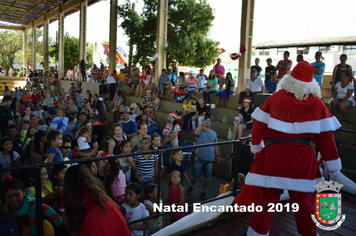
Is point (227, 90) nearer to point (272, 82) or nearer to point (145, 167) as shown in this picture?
point (272, 82)

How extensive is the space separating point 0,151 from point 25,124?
2647 mm

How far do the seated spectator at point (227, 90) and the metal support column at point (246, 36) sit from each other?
72 centimetres

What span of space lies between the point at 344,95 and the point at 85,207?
673 centimetres

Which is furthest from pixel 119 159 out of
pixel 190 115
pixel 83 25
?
pixel 83 25

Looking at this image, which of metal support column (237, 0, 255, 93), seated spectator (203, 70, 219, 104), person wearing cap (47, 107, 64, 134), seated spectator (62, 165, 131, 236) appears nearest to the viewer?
seated spectator (62, 165, 131, 236)

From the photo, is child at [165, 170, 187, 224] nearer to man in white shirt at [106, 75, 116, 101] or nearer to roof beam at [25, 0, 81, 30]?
man in white shirt at [106, 75, 116, 101]

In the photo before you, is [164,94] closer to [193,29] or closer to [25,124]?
[193,29]

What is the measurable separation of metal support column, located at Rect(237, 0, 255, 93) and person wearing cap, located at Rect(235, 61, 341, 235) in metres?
7.75

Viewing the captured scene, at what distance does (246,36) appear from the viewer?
10148mm

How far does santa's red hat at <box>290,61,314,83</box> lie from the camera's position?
8.75ft

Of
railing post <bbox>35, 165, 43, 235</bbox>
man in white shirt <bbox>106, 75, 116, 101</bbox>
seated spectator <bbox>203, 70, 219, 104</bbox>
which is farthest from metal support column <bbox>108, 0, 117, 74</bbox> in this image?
railing post <bbox>35, 165, 43, 235</bbox>

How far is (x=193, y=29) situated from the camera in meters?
15.4

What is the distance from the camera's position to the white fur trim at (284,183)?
99.0 inches

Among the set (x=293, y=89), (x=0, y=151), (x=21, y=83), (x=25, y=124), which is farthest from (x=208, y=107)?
(x=21, y=83)
